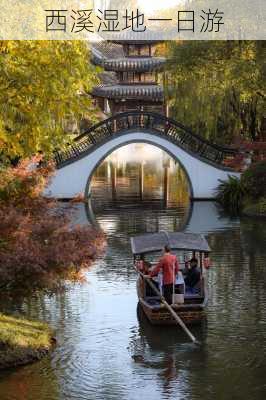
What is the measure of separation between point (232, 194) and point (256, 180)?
2.44 m

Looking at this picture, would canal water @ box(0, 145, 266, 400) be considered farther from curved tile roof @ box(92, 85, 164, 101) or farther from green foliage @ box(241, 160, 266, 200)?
curved tile roof @ box(92, 85, 164, 101)

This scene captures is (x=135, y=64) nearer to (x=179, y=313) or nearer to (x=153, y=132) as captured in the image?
(x=153, y=132)

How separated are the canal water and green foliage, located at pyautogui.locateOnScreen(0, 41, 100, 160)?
9.70 ft

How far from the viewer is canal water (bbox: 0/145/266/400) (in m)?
14.3

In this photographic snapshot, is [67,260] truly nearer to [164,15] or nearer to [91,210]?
[91,210]

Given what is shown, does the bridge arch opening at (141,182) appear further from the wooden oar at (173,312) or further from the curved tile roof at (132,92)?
the wooden oar at (173,312)

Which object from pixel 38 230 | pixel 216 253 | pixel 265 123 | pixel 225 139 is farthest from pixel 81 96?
pixel 225 139

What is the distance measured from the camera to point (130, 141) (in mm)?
43750

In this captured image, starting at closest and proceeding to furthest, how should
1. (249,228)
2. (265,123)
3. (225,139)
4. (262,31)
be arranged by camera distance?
(249,228) → (262,31) → (265,123) → (225,139)

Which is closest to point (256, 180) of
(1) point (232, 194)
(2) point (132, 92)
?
(1) point (232, 194)

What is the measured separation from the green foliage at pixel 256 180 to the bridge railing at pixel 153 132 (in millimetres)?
4101

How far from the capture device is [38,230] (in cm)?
1591

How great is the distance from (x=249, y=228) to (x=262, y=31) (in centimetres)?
939

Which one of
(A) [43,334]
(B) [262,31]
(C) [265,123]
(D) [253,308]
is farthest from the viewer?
(C) [265,123]
